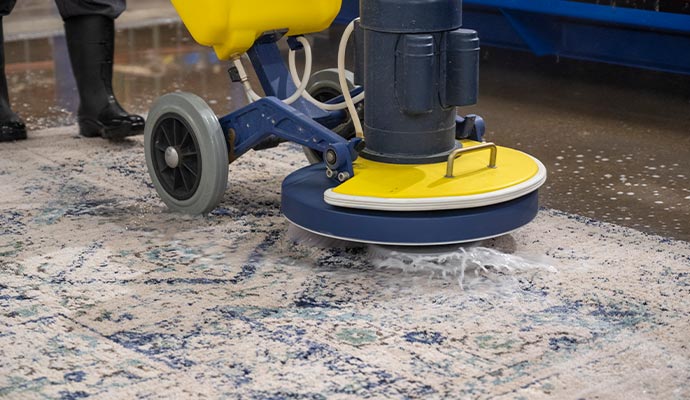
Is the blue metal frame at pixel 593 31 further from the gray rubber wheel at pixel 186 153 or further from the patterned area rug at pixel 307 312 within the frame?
the gray rubber wheel at pixel 186 153

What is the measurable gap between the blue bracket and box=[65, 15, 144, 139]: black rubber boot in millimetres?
753

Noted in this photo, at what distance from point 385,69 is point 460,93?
15 centimetres

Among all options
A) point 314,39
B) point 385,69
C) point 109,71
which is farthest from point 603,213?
point 314,39

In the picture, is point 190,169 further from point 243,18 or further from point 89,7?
point 89,7

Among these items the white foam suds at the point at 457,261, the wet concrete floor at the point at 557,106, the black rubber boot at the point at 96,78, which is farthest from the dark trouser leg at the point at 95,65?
the white foam suds at the point at 457,261

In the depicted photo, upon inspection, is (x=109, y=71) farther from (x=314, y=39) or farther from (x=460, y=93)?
(x=314, y=39)

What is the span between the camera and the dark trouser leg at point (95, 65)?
115 inches

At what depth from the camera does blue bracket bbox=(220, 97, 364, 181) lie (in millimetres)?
1988

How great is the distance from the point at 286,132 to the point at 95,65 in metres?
1.04

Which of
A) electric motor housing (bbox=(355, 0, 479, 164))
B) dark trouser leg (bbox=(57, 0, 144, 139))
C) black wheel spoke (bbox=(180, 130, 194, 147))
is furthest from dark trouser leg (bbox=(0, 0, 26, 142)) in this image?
electric motor housing (bbox=(355, 0, 479, 164))

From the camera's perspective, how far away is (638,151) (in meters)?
2.85

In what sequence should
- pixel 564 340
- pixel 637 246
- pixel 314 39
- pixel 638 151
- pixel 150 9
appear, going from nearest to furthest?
pixel 564 340, pixel 637 246, pixel 638 151, pixel 314 39, pixel 150 9

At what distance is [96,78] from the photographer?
297 centimetres

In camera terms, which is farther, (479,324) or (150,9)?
(150,9)
